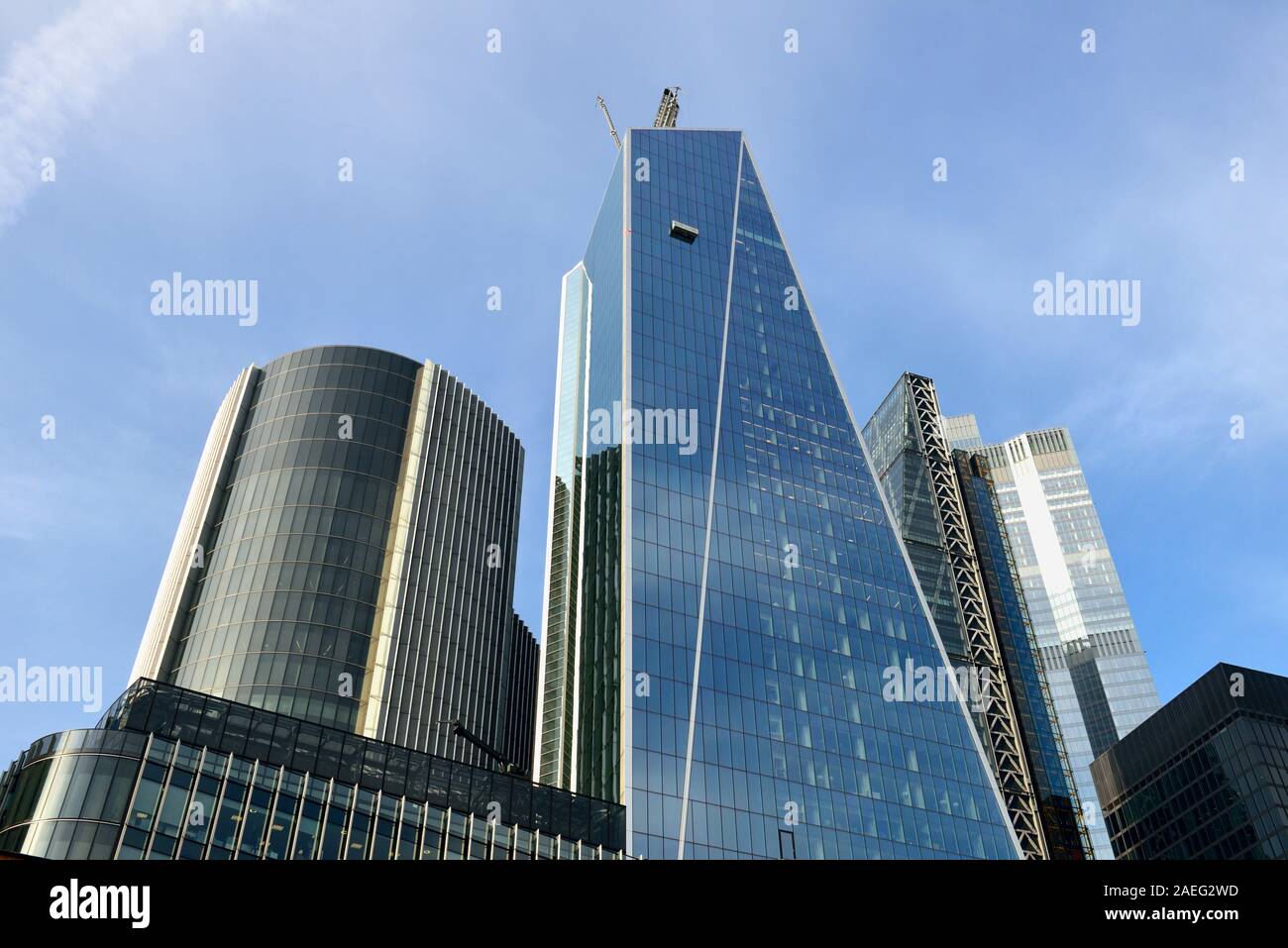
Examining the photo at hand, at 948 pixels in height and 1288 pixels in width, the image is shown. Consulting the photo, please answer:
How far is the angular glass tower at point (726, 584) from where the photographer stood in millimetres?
82938

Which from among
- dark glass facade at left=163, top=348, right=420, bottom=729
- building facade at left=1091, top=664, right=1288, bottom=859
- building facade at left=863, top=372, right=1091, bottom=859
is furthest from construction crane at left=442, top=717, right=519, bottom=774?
building facade at left=1091, top=664, right=1288, bottom=859

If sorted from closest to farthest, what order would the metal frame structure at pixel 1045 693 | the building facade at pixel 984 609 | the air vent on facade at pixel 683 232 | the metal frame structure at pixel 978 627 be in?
the air vent on facade at pixel 683 232, the metal frame structure at pixel 978 627, the building facade at pixel 984 609, the metal frame structure at pixel 1045 693

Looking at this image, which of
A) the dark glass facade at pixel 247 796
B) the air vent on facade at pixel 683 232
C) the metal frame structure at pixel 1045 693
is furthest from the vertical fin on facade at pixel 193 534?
the metal frame structure at pixel 1045 693

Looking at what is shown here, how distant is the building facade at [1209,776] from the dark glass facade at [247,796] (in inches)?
3682

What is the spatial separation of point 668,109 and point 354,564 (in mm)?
110404

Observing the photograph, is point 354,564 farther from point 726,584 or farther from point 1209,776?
point 1209,776

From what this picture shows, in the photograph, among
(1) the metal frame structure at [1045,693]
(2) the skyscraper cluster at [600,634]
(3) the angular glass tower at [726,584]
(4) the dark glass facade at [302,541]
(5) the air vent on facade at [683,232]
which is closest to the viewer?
(2) the skyscraper cluster at [600,634]

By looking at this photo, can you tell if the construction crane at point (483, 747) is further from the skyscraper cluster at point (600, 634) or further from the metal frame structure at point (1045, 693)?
the metal frame structure at point (1045, 693)

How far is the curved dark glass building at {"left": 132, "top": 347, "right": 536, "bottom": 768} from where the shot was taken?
101 m

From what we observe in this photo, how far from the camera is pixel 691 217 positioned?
131 m

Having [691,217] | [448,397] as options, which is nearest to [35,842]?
[448,397]

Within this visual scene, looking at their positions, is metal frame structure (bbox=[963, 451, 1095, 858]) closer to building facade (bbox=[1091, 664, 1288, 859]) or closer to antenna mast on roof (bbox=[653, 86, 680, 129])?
building facade (bbox=[1091, 664, 1288, 859])
